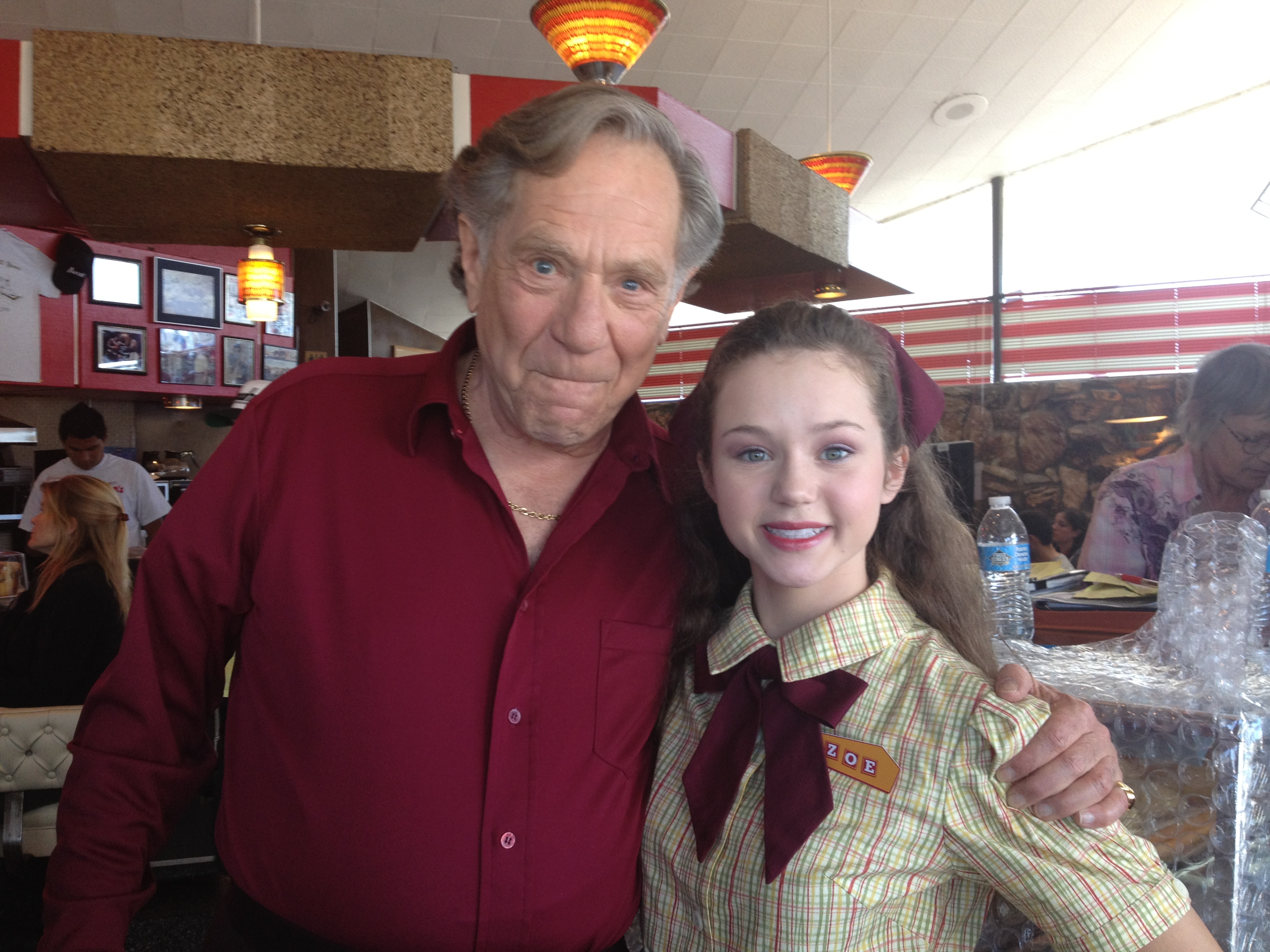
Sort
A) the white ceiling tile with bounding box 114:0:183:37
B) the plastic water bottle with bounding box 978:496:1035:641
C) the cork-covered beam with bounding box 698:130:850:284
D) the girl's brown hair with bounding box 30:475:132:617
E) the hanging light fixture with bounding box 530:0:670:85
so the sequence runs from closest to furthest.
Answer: the plastic water bottle with bounding box 978:496:1035:641
the hanging light fixture with bounding box 530:0:670:85
the girl's brown hair with bounding box 30:475:132:617
the cork-covered beam with bounding box 698:130:850:284
the white ceiling tile with bounding box 114:0:183:37

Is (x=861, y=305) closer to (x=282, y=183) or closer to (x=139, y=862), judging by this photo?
(x=282, y=183)

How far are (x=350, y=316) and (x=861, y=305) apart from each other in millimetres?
7347

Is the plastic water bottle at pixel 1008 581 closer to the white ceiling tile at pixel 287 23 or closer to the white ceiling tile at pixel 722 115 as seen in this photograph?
the white ceiling tile at pixel 287 23

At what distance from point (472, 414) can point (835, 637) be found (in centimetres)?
64

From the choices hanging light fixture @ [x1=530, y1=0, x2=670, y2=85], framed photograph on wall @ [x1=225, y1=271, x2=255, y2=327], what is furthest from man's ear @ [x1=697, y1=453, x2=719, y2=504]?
framed photograph on wall @ [x1=225, y1=271, x2=255, y2=327]

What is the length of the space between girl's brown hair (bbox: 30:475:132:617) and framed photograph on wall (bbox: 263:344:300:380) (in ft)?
15.2

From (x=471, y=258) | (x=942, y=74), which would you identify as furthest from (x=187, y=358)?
(x=471, y=258)

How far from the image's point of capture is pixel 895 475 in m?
1.37

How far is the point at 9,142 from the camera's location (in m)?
2.86

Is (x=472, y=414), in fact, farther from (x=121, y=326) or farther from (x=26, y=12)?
(x=121, y=326)

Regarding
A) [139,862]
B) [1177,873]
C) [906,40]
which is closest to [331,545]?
[139,862]

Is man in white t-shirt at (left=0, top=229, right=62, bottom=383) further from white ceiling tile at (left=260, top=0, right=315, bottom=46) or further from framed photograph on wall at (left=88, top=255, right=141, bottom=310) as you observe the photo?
white ceiling tile at (left=260, top=0, right=315, bottom=46)

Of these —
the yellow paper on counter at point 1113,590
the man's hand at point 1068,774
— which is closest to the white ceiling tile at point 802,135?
the yellow paper on counter at point 1113,590

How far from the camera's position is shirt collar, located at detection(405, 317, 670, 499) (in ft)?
4.43
